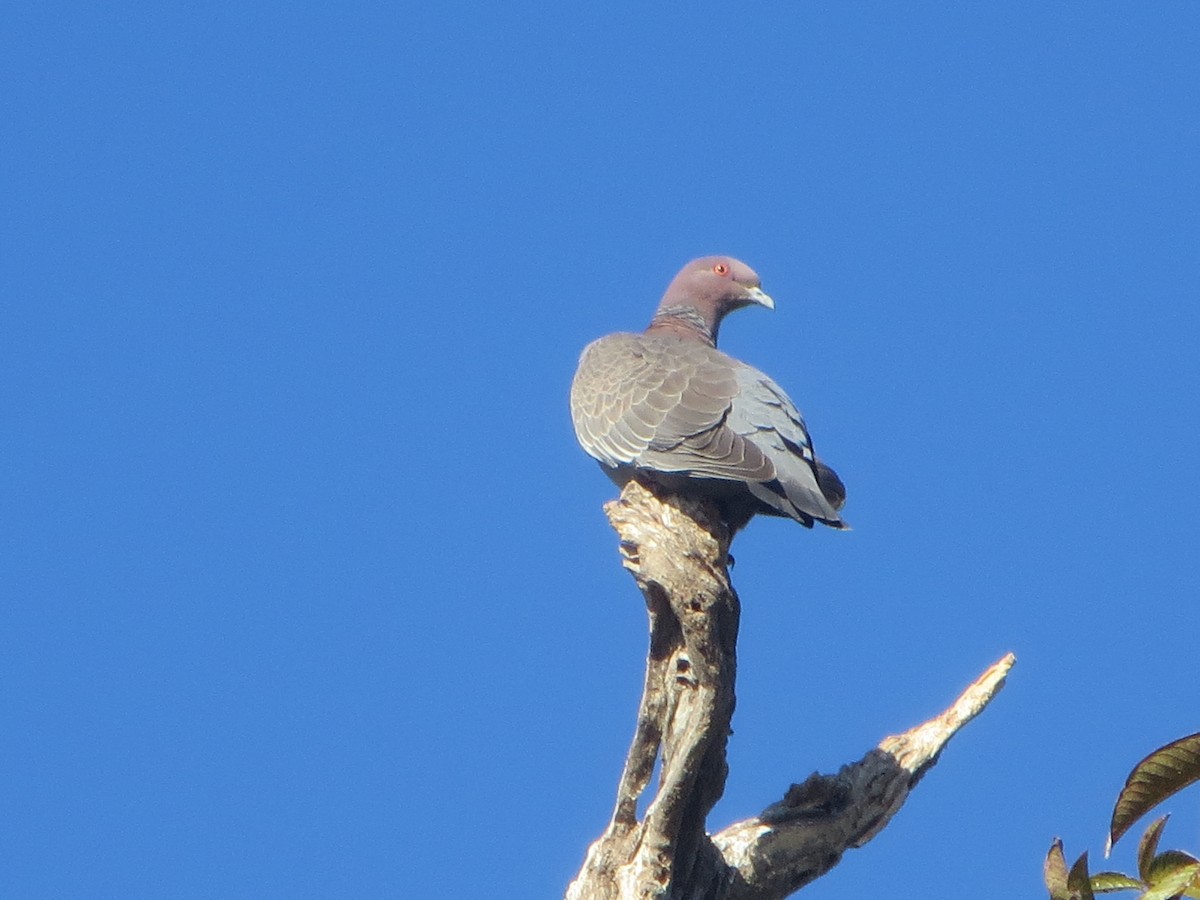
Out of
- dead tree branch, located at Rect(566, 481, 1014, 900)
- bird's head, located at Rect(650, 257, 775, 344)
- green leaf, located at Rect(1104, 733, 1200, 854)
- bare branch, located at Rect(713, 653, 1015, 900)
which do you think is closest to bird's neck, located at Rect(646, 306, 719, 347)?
bird's head, located at Rect(650, 257, 775, 344)

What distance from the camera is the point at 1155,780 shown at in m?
2.29

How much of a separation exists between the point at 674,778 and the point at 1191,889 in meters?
2.96

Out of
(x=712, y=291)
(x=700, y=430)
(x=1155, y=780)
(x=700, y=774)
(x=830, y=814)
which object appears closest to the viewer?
(x=1155, y=780)

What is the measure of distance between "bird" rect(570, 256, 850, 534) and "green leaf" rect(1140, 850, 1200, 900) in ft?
12.9

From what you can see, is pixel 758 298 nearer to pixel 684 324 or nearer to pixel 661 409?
pixel 684 324

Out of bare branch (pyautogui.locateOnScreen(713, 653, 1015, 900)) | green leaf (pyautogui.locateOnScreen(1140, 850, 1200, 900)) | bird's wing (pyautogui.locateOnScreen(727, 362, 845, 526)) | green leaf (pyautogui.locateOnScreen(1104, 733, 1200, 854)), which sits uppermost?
bird's wing (pyautogui.locateOnScreen(727, 362, 845, 526))

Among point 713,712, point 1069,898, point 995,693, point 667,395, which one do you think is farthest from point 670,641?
point 1069,898

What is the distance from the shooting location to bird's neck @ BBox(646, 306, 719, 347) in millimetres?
8461

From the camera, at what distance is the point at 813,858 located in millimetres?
5398

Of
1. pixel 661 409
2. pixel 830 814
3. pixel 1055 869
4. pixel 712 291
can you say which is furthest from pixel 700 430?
pixel 1055 869

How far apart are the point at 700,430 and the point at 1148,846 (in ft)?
14.5

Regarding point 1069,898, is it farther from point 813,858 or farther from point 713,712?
point 813,858

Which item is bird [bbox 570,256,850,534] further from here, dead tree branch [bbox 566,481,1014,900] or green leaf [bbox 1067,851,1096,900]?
green leaf [bbox 1067,851,1096,900]

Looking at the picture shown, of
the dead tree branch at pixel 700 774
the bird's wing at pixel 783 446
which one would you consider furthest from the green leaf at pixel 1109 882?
Result: the bird's wing at pixel 783 446
